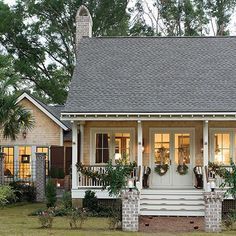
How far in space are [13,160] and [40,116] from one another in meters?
2.79

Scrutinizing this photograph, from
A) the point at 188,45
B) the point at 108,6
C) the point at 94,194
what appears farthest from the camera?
the point at 108,6

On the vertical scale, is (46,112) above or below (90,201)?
above

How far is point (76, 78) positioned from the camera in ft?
82.2

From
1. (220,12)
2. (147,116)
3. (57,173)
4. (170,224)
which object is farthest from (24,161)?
(220,12)

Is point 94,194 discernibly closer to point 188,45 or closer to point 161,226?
point 161,226

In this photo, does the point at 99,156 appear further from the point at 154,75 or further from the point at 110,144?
the point at 154,75

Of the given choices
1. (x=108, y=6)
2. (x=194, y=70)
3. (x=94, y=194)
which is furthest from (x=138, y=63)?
(x=108, y=6)

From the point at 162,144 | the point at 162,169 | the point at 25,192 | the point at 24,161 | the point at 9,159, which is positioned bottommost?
the point at 25,192

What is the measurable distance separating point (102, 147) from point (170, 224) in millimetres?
5742

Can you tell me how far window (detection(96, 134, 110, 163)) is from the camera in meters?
24.4

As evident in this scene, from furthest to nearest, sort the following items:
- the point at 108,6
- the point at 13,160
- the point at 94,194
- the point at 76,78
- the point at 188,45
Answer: the point at 108,6, the point at 13,160, the point at 188,45, the point at 76,78, the point at 94,194

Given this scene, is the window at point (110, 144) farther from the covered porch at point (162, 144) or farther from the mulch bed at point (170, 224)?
the mulch bed at point (170, 224)

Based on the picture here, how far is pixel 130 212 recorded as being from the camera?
57.9ft

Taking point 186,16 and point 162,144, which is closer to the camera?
point 162,144
